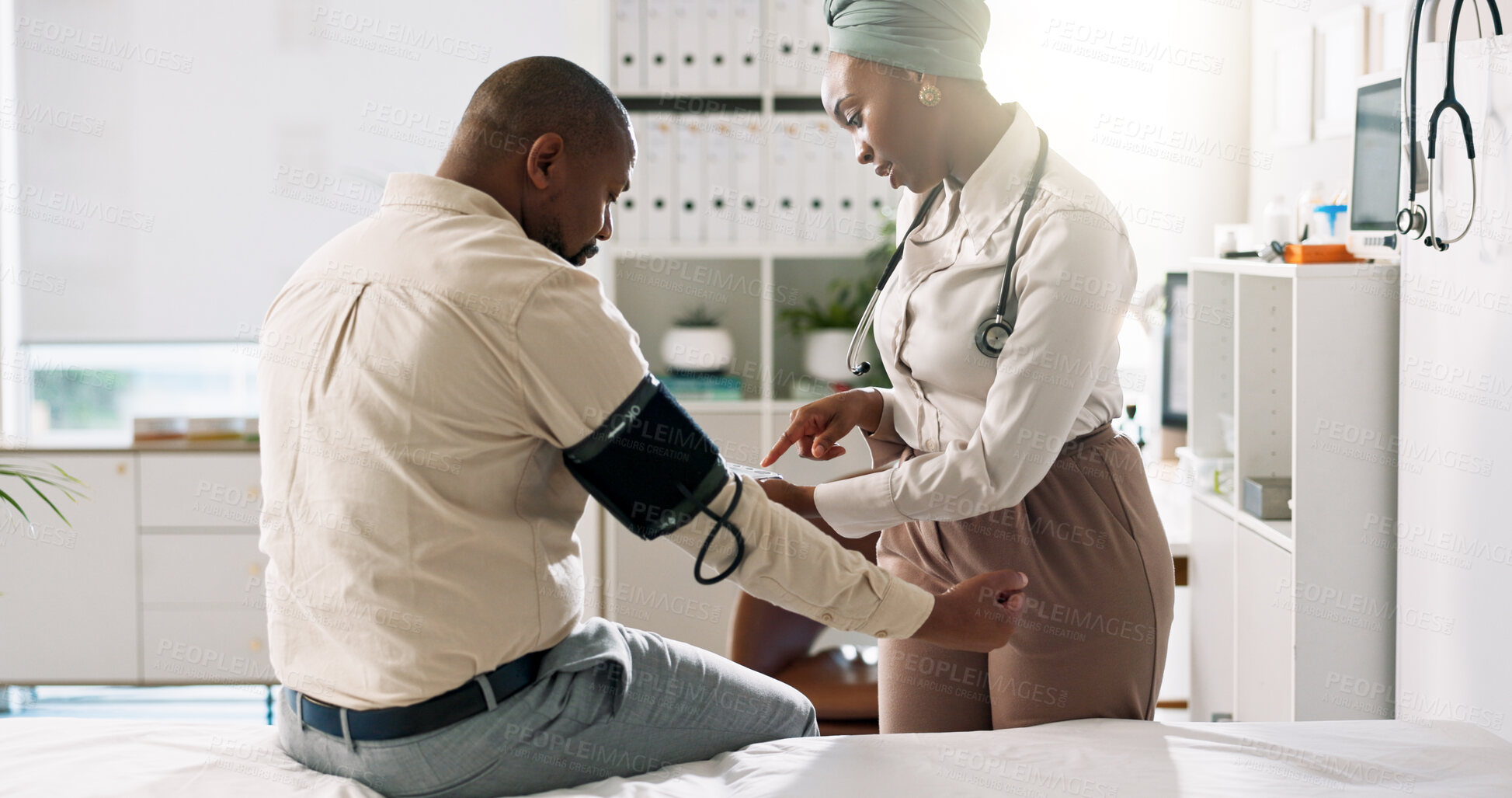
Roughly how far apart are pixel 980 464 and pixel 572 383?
20.3 inches

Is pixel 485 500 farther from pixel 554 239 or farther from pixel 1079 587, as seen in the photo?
pixel 1079 587

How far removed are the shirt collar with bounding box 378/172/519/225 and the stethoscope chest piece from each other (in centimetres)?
56

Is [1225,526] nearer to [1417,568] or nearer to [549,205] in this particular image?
[1417,568]

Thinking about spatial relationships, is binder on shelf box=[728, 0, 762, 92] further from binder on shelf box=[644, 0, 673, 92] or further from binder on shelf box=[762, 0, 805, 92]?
binder on shelf box=[644, 0, 673, 92]

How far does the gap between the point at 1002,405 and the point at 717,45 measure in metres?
2.24

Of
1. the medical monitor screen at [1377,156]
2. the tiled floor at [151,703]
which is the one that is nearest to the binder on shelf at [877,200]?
the medical monitor screen at [1377,156]

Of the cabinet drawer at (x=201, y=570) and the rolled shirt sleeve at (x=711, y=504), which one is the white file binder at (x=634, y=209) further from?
the rolled shirt sleeve at (x=711, y=504)

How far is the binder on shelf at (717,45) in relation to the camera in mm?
3285

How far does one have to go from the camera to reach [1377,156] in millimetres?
2277

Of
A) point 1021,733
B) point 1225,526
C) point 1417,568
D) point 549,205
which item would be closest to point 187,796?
point 549,205

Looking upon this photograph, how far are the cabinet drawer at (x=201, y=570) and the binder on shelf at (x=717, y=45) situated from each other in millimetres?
1876

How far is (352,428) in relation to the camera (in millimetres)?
1111

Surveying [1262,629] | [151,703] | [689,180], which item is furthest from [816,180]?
[151,703]

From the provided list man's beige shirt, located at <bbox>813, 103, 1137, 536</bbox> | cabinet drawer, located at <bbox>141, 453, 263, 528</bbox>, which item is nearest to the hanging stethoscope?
man's beige shirt, located at <bbox>813, 103, 1137, 536</bbox>
